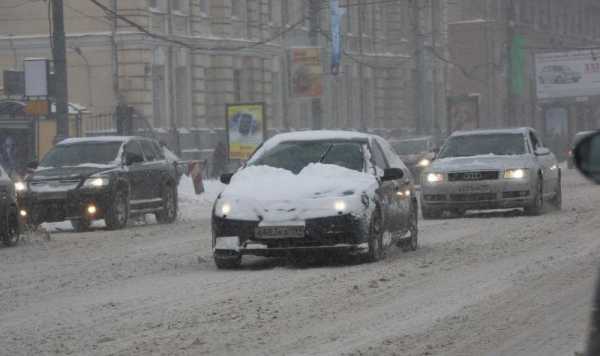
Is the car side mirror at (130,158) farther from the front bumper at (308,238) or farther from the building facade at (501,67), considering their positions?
the building facade at (501,67)

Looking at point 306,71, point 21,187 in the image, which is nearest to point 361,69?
point 306,71

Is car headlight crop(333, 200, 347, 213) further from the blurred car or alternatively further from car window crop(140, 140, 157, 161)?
the blurred car

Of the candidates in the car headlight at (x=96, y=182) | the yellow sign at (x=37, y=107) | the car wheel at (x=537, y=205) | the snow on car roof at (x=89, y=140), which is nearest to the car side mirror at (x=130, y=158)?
the snow on car roof at (x=89, y=140)

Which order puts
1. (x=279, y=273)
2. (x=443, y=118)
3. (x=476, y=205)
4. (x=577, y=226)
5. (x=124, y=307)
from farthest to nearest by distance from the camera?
(x=443, y=118) → (x=476, y=205) → (x=577, y=226) → (x=279, y=273) → (x=124, y=307)

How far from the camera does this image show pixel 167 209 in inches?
1056

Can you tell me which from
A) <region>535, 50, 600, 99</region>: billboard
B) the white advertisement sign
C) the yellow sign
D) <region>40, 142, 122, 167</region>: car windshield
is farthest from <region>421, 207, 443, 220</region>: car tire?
<region>535, 50, 600, 99</region>: billboard

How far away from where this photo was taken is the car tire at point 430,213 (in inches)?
969

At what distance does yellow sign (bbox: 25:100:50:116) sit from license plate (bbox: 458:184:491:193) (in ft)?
49.4

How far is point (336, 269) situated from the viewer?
14.8 meters

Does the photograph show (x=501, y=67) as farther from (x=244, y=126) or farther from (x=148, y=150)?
(x=148, y=150)

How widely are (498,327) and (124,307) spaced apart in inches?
120

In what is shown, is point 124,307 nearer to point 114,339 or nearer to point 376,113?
point 114,339

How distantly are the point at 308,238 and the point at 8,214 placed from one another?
22.7 feet

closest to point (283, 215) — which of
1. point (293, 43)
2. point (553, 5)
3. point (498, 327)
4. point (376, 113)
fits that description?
point (498, 327)
